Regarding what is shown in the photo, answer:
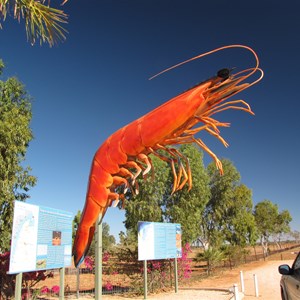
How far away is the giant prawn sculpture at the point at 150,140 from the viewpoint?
157 centimetres

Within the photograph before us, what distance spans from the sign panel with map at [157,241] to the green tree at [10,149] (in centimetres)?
484

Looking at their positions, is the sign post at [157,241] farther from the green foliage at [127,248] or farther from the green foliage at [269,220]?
the green foliage at [269,220]

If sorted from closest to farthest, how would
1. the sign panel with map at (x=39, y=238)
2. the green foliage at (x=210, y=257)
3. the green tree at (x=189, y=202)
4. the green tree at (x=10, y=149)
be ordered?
1. the sign panel with map at (x=39, y=238)
2. the green tree at (x=10, y=149)
3. the green tree at (x=189, y=202)
4. the green foliage at (x=210, y=257)

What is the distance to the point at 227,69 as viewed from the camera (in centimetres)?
168

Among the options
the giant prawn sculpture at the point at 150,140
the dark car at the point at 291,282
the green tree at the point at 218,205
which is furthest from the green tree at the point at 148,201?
the giant prawn sculpture at the point at 150,140

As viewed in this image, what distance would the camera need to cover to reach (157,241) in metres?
13.7

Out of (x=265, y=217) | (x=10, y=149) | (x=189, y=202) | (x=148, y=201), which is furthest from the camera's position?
(x=265, y=217)

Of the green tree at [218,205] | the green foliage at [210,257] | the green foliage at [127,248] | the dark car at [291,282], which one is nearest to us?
the dark car at [291,282]

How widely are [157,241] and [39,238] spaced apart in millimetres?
6420

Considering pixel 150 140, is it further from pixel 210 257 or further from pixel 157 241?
pixel 210 257

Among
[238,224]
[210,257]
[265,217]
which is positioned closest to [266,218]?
[265,217]

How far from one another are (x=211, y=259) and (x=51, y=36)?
863 inches

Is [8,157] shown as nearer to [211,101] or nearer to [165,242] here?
[165,242]

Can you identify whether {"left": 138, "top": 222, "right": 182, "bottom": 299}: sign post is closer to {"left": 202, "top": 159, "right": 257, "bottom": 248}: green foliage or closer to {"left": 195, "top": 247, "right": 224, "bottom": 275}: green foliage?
{"left": 195, "top": 247, "right": 224, "bottom": 275}: green foliage
